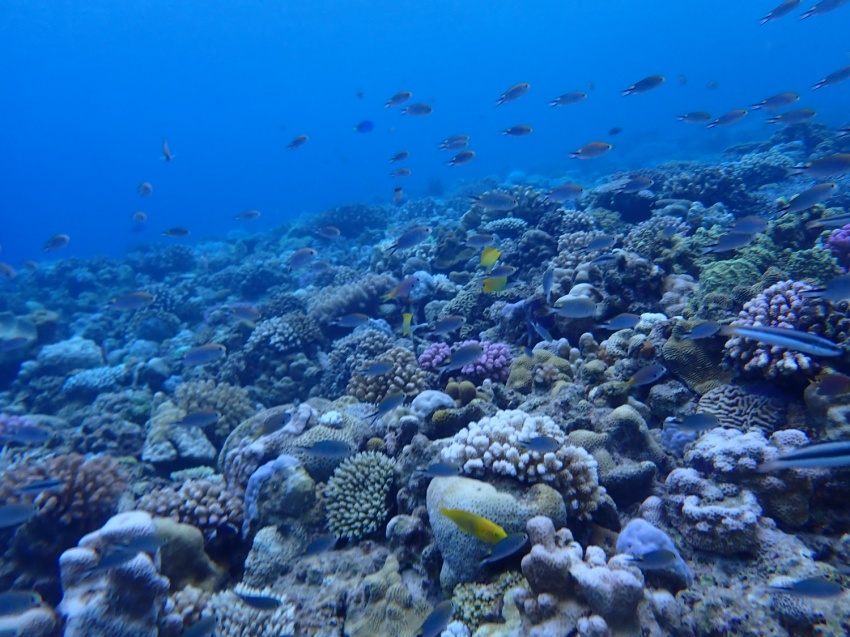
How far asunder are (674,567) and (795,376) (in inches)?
95.3

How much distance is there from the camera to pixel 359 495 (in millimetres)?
4730

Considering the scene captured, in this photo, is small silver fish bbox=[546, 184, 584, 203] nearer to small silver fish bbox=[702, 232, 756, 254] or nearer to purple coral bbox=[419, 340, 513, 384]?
small silver fish bbox=[702, 232, 756, 254]

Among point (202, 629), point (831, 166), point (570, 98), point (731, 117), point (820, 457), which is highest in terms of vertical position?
point (570, 98)

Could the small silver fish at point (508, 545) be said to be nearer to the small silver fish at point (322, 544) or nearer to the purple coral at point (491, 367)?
the small silver fish at point (322, 544)

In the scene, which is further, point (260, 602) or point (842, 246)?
point (842, 246)

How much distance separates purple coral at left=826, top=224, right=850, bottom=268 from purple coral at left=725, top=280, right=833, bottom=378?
246 centimetres

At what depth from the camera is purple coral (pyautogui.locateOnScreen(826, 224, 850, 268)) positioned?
6168mm

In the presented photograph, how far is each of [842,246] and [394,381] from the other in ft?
22.7

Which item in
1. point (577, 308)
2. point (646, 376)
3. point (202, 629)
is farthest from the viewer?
point (577, 308)

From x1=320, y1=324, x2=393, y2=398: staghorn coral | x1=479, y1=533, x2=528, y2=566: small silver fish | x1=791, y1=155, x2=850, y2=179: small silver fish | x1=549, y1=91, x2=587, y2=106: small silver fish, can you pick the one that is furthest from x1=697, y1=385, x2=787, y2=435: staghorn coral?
x1=549, y1=91, x2=587, y2=106: small silver fish

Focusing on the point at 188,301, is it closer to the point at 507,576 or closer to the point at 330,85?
the point at 507,576

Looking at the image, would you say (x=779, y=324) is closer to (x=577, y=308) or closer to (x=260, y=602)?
(x=577, y=308)

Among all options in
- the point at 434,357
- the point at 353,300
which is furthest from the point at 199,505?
the point at 353,300

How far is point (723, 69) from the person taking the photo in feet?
362
